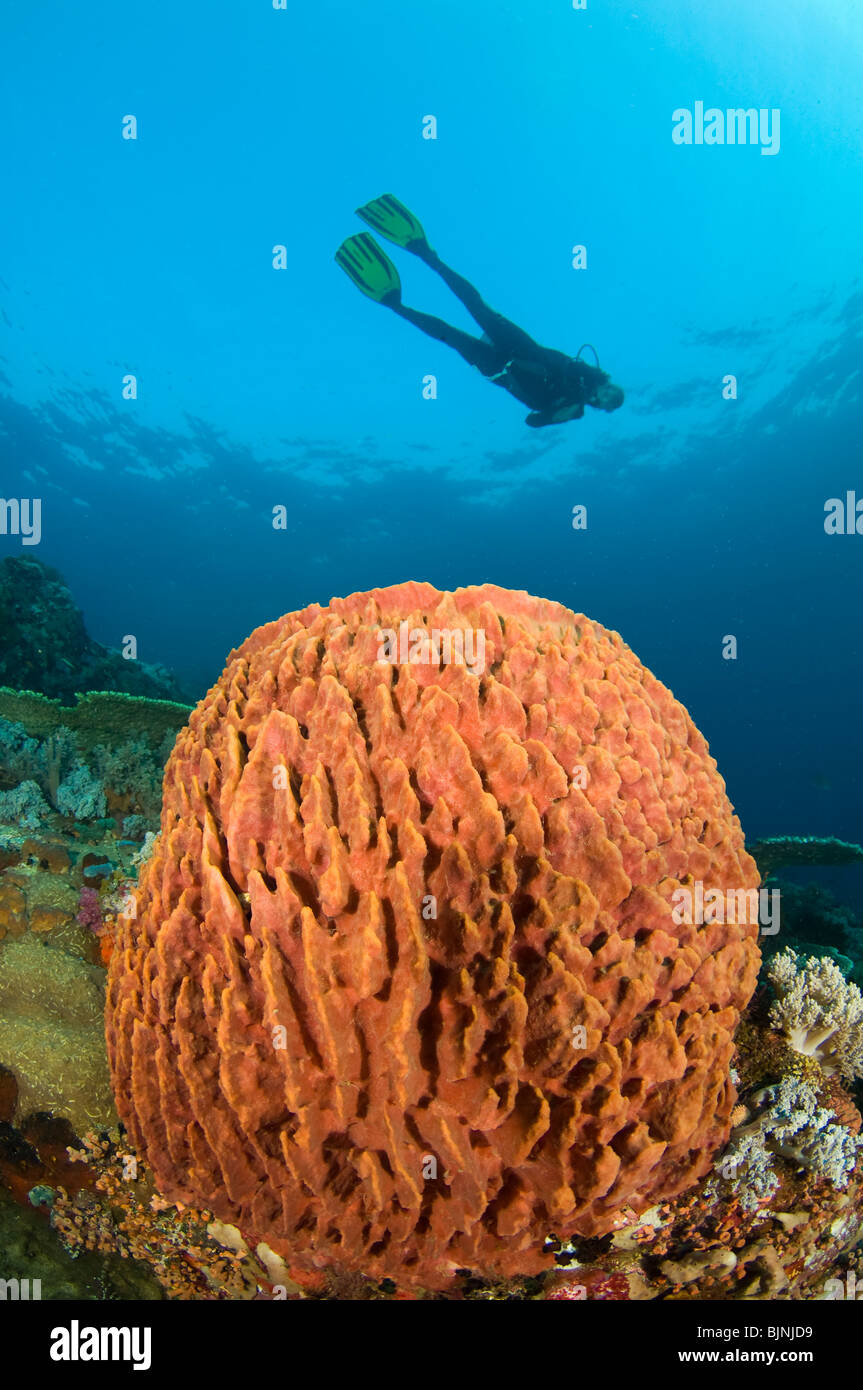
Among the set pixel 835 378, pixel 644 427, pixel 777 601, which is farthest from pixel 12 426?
pixel 777 601

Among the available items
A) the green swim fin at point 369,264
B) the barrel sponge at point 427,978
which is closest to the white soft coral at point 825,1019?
the barrel sponge at point 427,978

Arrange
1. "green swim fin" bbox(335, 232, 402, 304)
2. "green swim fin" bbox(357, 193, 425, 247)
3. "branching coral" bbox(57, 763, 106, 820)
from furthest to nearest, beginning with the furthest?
"green swim fin" bbox(335, 232, 402, 304), "green swim fin" bbox(357, 193, 425, 247), "branching coral" bbox(57, 763, 106, 820)

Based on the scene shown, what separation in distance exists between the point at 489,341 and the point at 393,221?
4.24m

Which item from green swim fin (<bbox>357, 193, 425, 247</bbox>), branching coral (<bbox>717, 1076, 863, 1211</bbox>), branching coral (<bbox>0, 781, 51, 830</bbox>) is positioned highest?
green swim fin (<bbox>357, 193, 425, 247</bbox>)

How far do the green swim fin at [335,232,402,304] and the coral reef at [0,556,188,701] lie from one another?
10533mm

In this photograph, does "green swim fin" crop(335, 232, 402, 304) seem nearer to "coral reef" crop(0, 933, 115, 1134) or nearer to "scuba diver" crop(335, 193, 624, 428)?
"scuba diver" crop(335, 193, 624, 428)

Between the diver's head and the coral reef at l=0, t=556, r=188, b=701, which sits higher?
the diver's head

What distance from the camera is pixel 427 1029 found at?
234cm

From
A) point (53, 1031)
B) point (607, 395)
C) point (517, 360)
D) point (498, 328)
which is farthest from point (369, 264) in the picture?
point (53, 1031)

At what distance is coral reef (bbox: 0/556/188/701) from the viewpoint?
11.9m

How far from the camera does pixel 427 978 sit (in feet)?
7.39

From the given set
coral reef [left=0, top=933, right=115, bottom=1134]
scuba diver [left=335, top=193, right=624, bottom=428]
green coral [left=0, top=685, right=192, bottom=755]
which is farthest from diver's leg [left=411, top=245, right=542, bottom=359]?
coral reef [left=0, top=933, right=115, bottom=1134]

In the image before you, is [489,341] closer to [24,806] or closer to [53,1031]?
[24,806]

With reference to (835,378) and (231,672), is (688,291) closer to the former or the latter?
(835,378)
